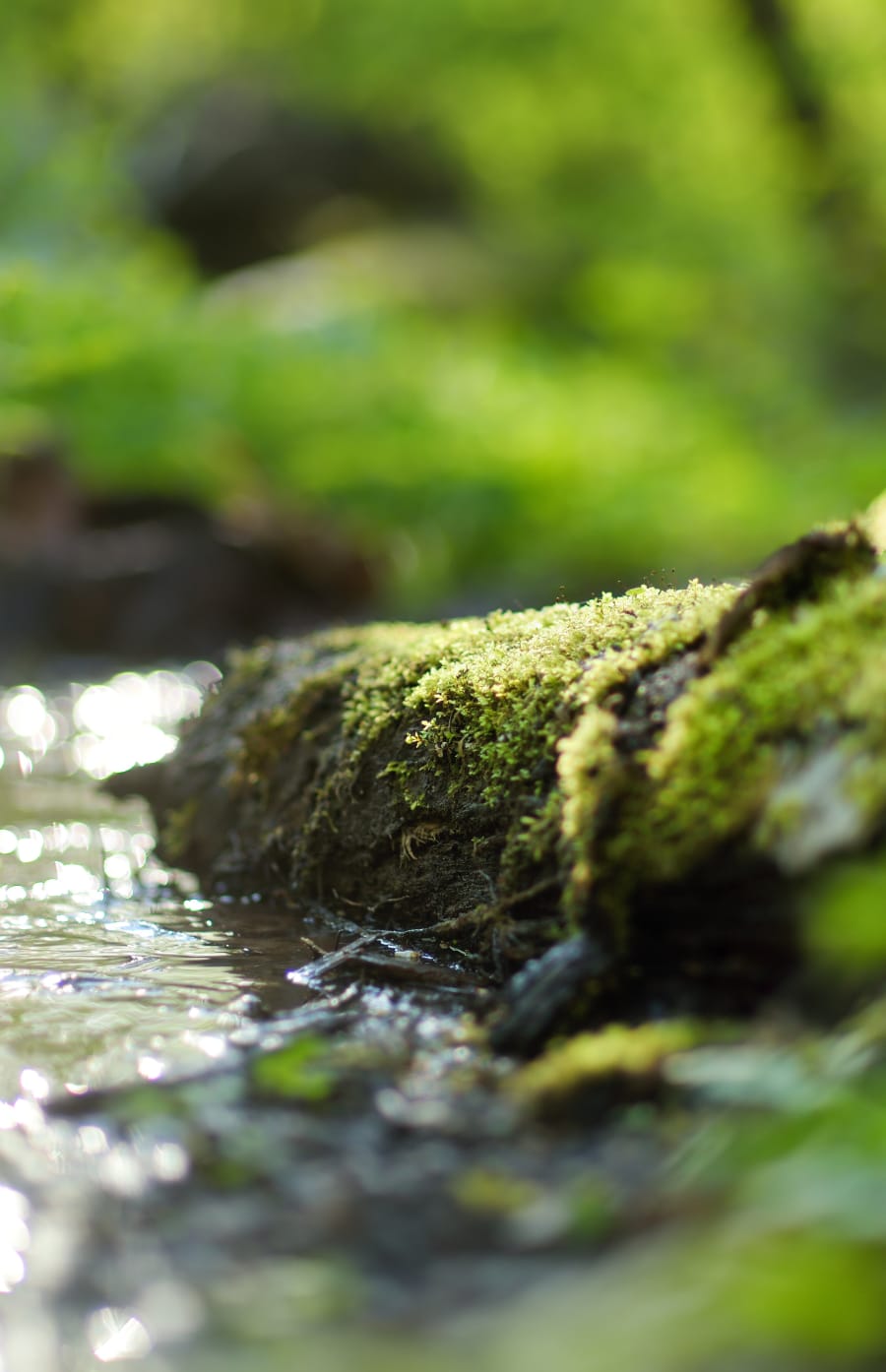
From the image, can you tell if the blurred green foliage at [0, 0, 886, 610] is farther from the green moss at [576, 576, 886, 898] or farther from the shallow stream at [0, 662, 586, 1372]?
the shallow stream at [0, 662, 586, 1372]

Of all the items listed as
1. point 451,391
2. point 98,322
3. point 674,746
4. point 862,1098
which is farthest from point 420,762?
point 451,391

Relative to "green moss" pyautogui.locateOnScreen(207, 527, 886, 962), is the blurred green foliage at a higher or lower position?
higher

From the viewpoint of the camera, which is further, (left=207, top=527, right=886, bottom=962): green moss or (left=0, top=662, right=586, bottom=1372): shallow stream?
(left=207, top=527, right=886, bottom=962): green moss

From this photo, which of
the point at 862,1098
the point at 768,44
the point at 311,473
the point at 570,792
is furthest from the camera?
the point at 768,44

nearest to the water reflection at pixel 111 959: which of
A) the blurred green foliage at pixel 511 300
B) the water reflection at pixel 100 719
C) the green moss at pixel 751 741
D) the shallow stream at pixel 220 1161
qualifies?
the shallow stream at pixel 220 1161

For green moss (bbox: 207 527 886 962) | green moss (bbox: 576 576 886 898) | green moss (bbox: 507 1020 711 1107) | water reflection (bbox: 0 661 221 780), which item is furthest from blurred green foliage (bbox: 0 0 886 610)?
water reflection (bbox: 0 661 221 780)

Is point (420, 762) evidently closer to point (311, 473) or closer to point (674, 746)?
point (674, 746)
